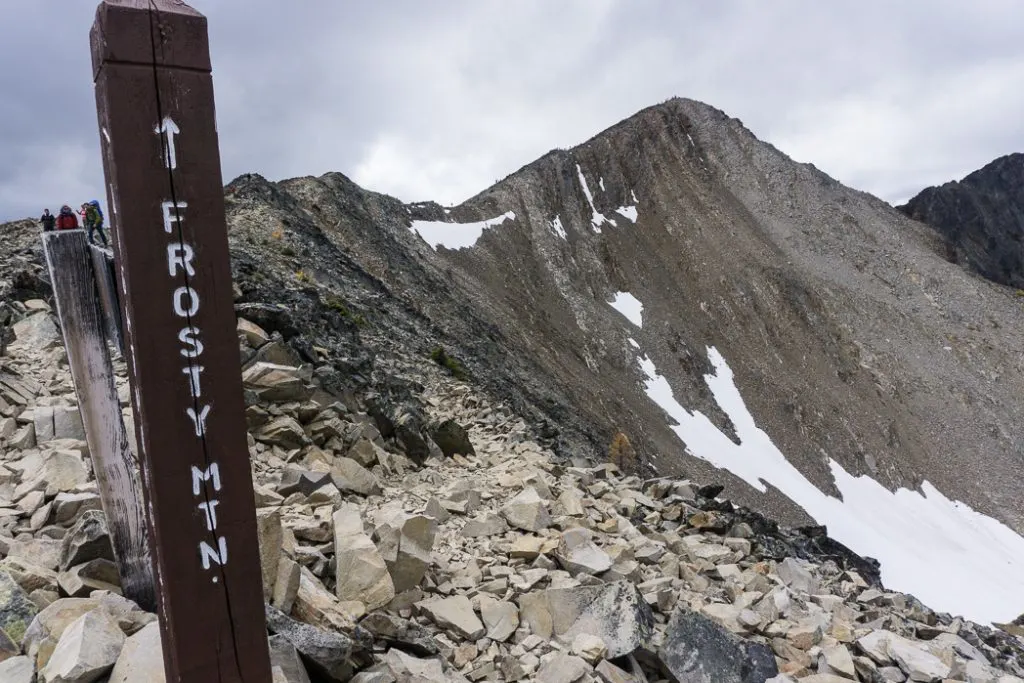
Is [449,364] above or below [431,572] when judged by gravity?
above

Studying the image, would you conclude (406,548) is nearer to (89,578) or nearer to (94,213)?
(89,578)

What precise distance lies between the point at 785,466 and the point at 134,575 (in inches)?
1474

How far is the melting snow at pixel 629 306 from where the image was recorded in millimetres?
41562

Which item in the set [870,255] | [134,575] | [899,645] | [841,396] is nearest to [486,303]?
[899,645]

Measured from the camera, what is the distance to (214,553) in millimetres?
2748

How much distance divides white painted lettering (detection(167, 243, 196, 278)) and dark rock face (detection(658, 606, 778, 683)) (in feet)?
16.7

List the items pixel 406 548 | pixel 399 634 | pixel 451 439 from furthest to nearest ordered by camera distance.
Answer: pixel 451 439 → pixel 406 548 → pixel 399 634

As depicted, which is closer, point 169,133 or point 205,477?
A: point 169,133

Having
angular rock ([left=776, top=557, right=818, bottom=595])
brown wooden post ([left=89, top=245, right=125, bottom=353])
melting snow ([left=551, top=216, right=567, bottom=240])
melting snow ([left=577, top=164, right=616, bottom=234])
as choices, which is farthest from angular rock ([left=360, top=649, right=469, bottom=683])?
melting snow ([left=577, top=164, right=616, bottom=234])

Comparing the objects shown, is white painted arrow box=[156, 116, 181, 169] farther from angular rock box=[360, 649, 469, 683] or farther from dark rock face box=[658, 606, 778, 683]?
dark rock face box=[658, 606, 778, 683]

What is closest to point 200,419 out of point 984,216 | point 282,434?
point 282,434

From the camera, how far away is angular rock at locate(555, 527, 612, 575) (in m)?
6.41

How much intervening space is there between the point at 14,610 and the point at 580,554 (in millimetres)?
4672

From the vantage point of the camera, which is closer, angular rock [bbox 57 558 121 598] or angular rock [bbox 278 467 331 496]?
angular rock [bbox 57 558 121 598]
